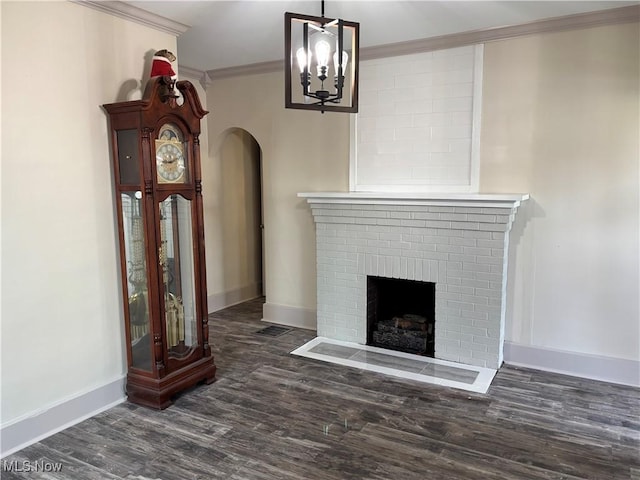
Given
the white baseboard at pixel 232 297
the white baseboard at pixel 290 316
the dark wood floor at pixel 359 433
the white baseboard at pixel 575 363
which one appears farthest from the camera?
the white baseboard at pixel 232 297

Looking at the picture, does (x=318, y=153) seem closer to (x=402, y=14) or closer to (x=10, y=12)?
(x=402, y=14)

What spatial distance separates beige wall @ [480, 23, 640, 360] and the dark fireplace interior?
28.9 inches

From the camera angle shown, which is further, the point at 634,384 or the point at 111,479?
the point at 634,384

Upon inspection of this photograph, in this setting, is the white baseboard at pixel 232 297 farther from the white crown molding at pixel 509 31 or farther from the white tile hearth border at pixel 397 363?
the white crown molding at pixel 509 31

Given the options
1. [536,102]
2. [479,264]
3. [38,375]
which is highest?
[536,102]

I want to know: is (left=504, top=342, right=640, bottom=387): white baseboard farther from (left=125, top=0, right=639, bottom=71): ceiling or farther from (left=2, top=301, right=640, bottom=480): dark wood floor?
(left=125, top=0, right=639, bottom=71): ceiling

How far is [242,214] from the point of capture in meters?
5.66

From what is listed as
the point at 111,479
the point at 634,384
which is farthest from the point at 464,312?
the point at 111,479

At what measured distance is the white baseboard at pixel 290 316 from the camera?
4703mm

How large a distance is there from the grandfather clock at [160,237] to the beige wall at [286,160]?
1.48 meters

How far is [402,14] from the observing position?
127 inches

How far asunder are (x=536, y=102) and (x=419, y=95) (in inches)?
36.3
